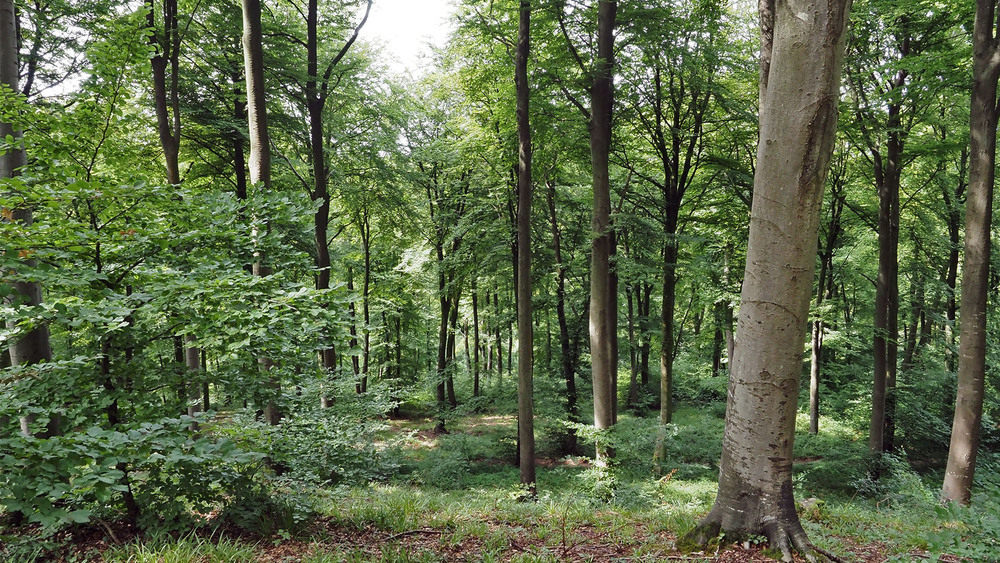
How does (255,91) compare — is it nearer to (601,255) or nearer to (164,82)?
(164,82)

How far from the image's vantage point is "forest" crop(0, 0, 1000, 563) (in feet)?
9.99

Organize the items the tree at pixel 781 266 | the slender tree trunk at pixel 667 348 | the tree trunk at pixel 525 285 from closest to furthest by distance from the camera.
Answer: the tree at pixel 781 266
the tree trunk at pixel 525 285
the slender tree trunk at pixel 667 348

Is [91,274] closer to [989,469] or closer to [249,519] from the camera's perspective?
[249,519]

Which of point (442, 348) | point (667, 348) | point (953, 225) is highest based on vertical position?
point (953, 225)

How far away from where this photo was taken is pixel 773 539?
3016 millimetres

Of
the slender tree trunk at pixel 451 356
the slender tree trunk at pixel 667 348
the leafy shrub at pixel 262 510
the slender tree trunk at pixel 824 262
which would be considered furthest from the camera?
the slender tree trunk at pixel 451 356

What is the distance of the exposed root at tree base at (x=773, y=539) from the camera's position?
2.94 metres

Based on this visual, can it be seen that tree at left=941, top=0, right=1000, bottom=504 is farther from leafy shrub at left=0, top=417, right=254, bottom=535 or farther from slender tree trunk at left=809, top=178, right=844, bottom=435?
leafy shrub at left=0, top=417, right=254, bottom=535

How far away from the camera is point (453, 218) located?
15766mm

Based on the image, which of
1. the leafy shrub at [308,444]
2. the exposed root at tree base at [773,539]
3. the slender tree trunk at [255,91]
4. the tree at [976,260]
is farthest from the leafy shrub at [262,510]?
the tree at [976,260]

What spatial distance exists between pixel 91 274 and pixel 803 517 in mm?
7030

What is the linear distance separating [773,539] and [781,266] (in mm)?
1871

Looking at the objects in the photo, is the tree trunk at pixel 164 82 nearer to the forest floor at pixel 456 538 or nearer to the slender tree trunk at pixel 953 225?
the forest floor at pixel 456 538

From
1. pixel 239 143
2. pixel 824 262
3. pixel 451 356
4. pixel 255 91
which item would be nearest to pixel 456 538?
pixel 255 91
